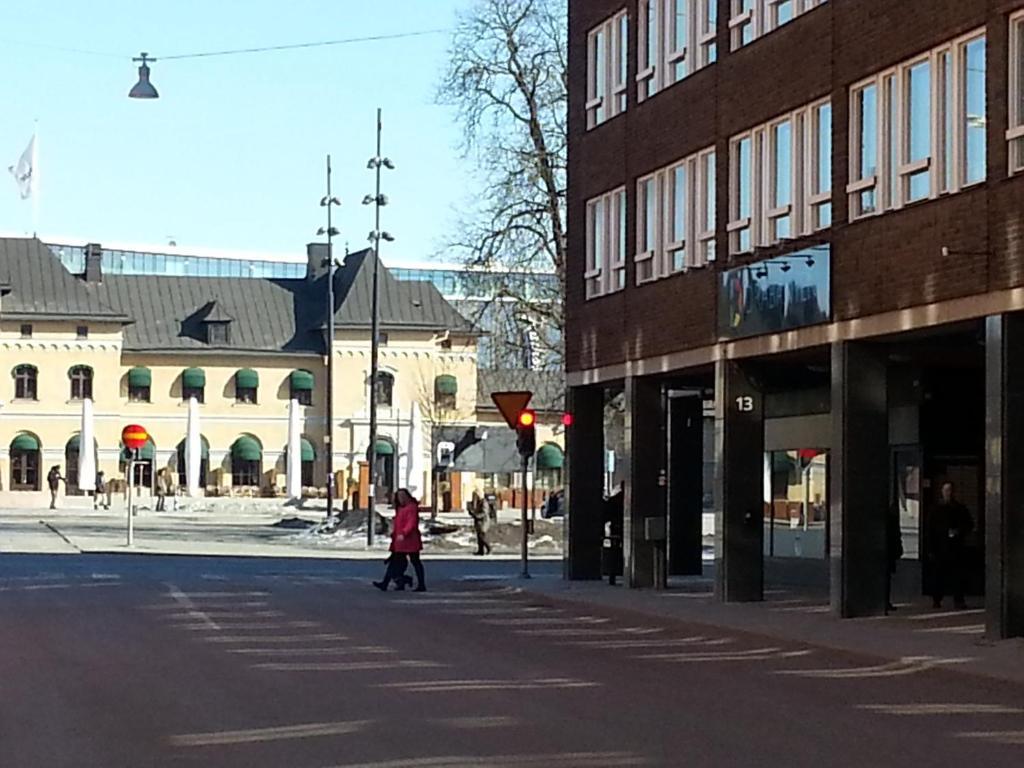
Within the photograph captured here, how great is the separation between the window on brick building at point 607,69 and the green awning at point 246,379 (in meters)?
73.6

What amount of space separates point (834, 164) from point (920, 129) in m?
2.43

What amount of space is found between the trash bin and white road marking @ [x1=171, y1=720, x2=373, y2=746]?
21828 mm

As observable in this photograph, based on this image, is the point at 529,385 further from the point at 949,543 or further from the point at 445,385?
the point at 949,543

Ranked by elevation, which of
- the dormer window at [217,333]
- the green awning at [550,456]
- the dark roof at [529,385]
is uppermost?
the dormer window at [217,333]

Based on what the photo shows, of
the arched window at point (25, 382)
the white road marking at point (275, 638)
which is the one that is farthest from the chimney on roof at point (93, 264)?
→ the white road marking at point (275, 638)

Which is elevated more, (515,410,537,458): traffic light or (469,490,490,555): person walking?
(515,410,537,458): traffic light

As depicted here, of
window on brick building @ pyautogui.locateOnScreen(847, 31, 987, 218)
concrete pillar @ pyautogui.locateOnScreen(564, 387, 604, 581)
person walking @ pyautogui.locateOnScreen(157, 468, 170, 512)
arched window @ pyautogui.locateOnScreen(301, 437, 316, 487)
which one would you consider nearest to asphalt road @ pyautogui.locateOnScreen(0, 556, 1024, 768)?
window on brick building @ pyautogui.locateOnScreen(847, 31, 987, 218)

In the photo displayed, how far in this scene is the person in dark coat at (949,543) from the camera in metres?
28.1

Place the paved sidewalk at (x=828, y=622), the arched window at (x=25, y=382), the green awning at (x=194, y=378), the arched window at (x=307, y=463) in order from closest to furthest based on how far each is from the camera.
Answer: the paved sidewalk at (x=828, y=622)
the arched window at (x=25, y=382)
the arched window at (x=307, y=463)
the green awning at (x=194, y=378)

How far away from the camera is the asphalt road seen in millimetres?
12953

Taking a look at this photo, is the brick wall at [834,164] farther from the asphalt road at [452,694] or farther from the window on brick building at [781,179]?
the asphalt road at [452,694]

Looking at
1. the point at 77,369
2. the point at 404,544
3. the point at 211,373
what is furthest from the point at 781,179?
the point at 211,373

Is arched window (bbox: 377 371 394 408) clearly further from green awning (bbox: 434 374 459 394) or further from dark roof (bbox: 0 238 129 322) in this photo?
dark roof (bbox: 0 238 129 322)

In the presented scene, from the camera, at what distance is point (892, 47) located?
2508 centimetres
